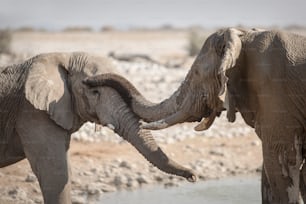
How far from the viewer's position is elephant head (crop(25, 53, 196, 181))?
28.1 feet

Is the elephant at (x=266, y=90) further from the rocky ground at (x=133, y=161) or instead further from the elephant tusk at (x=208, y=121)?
the rocky ground at (x=133, y=161)

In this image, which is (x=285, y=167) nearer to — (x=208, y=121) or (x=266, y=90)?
(x=266, y=90)

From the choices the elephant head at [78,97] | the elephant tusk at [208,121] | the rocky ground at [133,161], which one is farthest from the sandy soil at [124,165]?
the elephant tusk at [208,121]

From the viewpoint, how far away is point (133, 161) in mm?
13414

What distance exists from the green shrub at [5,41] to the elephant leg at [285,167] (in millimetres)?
24768

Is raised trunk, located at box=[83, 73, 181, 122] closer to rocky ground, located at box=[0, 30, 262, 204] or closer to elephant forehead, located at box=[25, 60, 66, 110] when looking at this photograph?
elephant forehead, located at box=[25, 60, 66, 110]

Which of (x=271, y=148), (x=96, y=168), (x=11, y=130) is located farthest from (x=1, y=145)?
(x=96, y=168)

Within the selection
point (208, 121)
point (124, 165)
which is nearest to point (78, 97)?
point (208, 121)

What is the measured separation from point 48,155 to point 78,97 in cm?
65

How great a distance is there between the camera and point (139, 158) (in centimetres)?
1360

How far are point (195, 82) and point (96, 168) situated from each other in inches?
202

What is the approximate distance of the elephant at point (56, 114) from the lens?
8.65 metres

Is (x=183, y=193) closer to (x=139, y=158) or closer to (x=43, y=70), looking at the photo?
(x=139, y=158)

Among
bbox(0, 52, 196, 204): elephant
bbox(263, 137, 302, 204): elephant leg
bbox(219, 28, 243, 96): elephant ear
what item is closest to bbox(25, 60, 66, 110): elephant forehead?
bbox(0, 52, 196, 204): elephant
